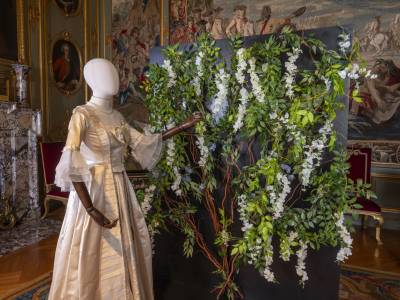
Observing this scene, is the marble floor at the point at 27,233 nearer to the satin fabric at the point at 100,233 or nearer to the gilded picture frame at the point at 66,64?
the satin fabric at the point at 100,233

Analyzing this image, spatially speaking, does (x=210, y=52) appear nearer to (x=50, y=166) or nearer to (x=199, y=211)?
(x=199, y=211)

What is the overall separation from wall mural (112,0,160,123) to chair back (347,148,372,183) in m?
4.10

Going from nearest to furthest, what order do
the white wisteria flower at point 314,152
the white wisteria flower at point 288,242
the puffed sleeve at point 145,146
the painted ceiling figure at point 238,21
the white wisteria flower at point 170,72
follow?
the white wisteria flower at point 314,152, the white wisteria flower at point 288,242, the puffed sleeve at point 145,146, the white wisteria flower at point 170,72, the painted ceiling figure at point 238,21

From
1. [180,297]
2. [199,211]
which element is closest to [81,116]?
[199,211]

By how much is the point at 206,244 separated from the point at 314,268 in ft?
2.70

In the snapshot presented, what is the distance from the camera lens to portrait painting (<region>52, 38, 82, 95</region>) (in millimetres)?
6562

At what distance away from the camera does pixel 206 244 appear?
8.39 ft

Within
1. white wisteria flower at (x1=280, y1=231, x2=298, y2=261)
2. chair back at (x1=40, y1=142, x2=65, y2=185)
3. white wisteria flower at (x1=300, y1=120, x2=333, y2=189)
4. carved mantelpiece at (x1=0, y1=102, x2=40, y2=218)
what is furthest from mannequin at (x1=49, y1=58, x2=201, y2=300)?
carved mantelpiece at (x1=0, y1=102, x2=40, y2=218)

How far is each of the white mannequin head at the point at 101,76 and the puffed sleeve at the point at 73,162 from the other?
22cm

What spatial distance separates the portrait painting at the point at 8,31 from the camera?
5.36 m

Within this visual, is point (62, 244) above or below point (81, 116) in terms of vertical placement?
below

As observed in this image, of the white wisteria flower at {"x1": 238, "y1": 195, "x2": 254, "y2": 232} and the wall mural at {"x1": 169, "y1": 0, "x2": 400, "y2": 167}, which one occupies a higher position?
the wall mural at {"x1": 169, "y1": 0, "x2": 400, "y2": 167}

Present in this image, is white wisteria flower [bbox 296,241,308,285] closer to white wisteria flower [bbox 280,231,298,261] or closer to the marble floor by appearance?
white wisteria flower [bbox 280,231,298,261]

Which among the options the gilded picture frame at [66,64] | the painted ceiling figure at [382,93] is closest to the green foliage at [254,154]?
the painted ceiling figure at [382,93]
